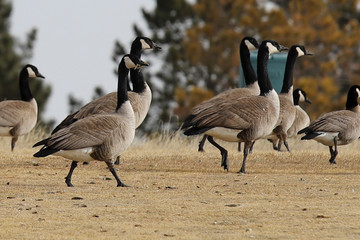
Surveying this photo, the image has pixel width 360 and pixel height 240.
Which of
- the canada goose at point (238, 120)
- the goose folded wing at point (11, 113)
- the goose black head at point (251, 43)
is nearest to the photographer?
the canada goose at point (238, 120)

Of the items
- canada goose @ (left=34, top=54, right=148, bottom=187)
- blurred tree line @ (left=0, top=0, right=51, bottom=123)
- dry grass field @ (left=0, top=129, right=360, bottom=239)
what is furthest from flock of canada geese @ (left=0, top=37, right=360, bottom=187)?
blurred tree line @ (left=0, top=0, right=51, bottom=123)

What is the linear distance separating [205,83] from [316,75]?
6609 mm

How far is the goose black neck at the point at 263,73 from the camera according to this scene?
591 inches

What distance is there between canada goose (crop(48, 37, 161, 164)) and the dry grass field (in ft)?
2.78

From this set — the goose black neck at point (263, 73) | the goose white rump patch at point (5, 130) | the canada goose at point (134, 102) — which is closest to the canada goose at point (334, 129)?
the goose black neck at point (263, 73)

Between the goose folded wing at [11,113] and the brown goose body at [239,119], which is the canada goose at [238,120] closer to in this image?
the brown goose body at [239,119]

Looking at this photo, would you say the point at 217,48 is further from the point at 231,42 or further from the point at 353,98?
the point at 353,98

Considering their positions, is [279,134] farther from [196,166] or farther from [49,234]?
[49,234]

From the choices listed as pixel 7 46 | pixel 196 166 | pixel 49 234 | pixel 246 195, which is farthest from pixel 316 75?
pixel 49 234

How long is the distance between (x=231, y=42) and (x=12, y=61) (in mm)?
12299

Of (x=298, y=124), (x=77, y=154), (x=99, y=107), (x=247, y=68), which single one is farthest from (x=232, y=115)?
(x=298, y=124)

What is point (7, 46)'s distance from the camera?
46656mm

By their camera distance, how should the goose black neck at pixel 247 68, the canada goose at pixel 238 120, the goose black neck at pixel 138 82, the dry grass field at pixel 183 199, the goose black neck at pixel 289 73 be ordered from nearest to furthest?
1. the dry grass field at pixel 183 199
2. the canada goose at pixel 238 120
3. the goose black neck at pixel 138 82
4. the goose black neck at pixel 247 68
5. the goose black neck at pixel 289 73

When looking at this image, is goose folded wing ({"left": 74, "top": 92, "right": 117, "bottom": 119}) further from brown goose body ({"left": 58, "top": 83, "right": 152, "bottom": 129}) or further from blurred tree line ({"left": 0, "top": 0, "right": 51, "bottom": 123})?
blurred tree line ({"left": 0, "top": 0, "right": 51, "bottom": 123})
